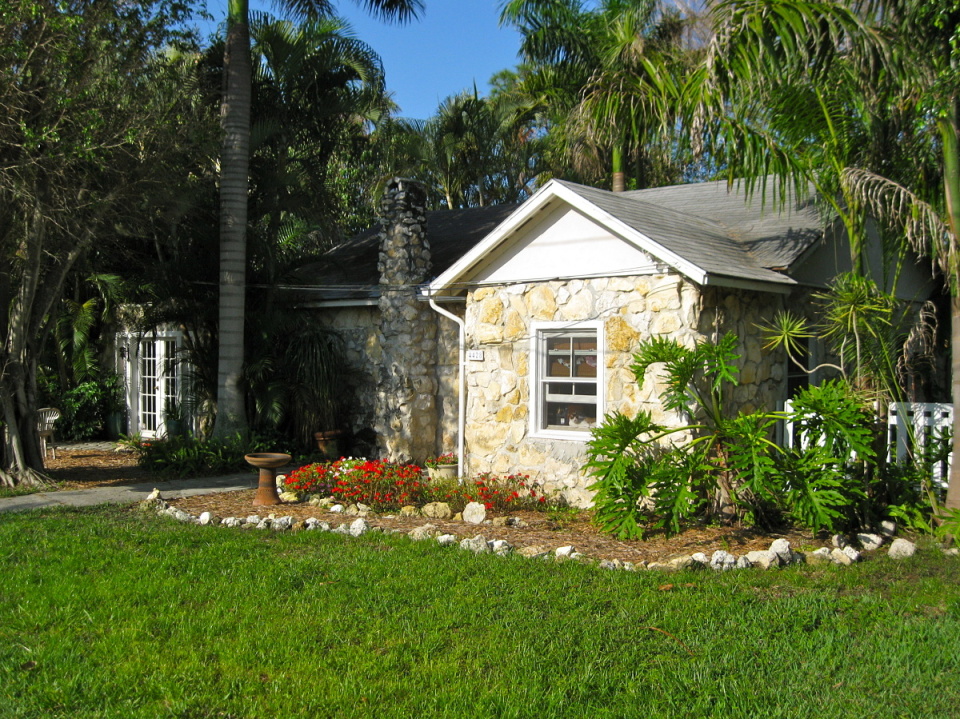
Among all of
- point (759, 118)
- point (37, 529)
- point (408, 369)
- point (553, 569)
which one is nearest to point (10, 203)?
point (37, 529)

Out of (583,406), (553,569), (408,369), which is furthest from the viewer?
(408,369)

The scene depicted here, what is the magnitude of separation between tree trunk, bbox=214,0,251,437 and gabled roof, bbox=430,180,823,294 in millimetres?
3608

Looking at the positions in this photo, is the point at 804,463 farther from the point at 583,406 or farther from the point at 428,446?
the point at 428,446

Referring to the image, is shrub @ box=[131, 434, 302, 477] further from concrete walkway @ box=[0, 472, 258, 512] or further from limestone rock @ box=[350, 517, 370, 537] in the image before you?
limestone rock @ box=[350, 517, 370, 537]

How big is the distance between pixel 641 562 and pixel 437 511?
286cm

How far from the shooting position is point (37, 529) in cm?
852

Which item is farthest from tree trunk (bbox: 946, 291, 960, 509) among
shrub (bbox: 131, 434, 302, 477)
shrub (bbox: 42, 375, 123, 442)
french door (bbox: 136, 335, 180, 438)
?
shrub (bbox: 42, 375, 123, 442)

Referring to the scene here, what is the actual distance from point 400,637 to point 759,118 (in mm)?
6836

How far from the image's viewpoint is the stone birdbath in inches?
396

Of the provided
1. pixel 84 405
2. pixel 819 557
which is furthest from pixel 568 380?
pixel 84 405

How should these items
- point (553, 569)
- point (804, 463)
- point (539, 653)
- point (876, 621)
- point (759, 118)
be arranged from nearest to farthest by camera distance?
1. point (539, 653)
2. point (876, 621)
3. point (553, 569)
4. point (804, 463)
5. point (759, 118)

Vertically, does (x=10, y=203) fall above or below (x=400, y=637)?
above

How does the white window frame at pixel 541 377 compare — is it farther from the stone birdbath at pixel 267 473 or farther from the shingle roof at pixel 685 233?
the stone birdbath at pixel 267 473

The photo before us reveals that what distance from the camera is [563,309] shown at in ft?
33.4
